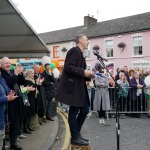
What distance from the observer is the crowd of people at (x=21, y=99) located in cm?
467

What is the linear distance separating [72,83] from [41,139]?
9.48ft

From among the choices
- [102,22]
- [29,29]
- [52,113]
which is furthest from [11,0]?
[102,22]

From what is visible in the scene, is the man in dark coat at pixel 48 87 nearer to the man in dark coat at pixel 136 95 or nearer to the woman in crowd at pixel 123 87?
the woman in crowd at pixel 123 87

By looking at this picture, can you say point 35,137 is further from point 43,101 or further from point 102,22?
point 102,22

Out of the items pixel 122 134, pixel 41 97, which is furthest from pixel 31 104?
pixel 122 134

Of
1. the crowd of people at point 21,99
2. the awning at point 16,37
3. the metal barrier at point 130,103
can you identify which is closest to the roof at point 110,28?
the metal barrier at point 130,103

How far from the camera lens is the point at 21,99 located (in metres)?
5.95

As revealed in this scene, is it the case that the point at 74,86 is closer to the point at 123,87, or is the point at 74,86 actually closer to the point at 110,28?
the point at 123,87

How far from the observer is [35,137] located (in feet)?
22.9

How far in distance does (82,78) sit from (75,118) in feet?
2.19

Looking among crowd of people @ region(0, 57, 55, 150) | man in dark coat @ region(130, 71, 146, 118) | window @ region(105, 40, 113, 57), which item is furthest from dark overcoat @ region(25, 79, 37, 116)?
window @ region(105, 40, 113, 57)

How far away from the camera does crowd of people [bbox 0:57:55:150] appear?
4672 mm

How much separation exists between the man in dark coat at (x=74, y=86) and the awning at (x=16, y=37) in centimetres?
211

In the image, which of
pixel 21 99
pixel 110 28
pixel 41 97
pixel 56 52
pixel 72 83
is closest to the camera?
→ pixel 72 83
